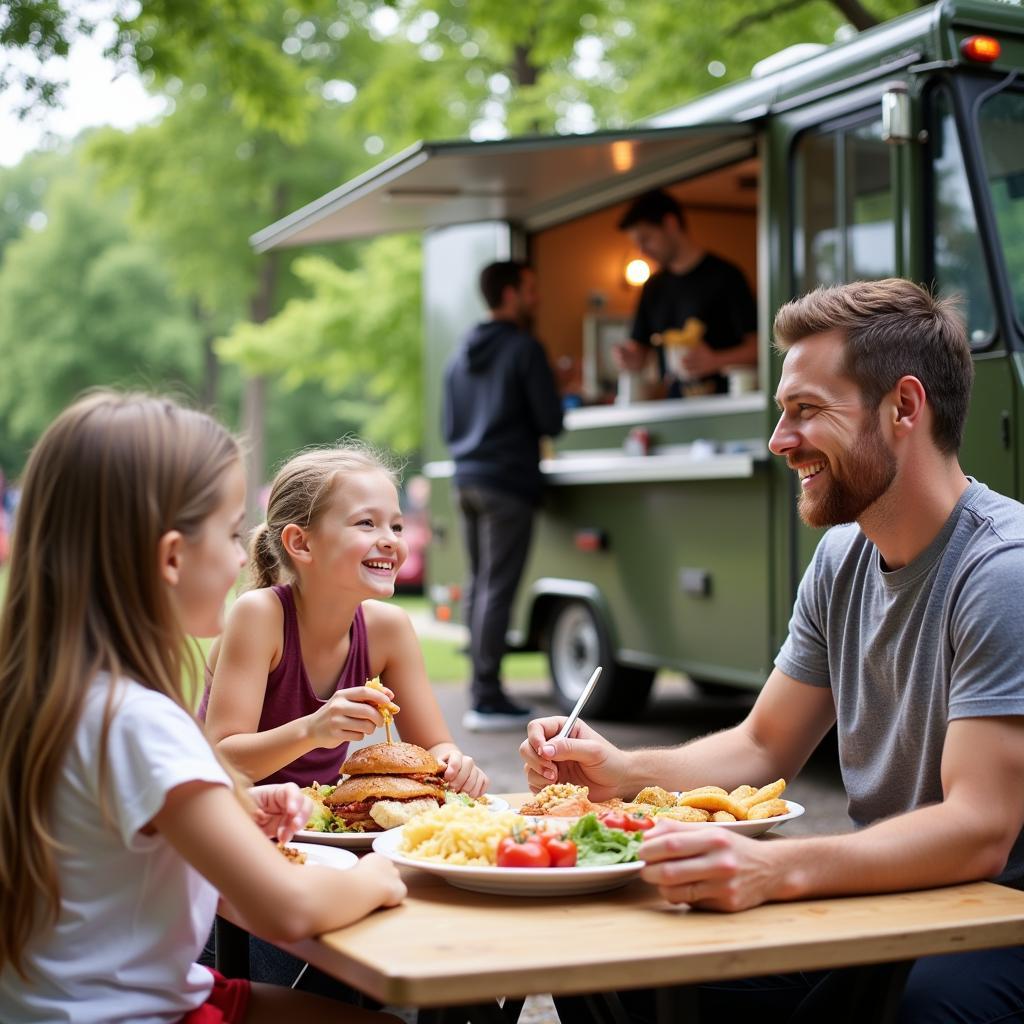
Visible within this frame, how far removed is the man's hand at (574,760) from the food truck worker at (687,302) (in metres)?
4.54

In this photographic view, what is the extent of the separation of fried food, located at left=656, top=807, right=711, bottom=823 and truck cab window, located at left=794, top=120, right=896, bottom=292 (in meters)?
3.72

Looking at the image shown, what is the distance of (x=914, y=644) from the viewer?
2.43m

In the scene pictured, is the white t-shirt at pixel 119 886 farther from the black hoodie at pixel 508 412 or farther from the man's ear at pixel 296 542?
the black hoodie at pixel 508 412

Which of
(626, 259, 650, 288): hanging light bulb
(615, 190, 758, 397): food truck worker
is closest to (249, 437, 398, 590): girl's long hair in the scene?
(615, 190, 758, 397): food truck worker

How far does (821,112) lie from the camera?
5969mm

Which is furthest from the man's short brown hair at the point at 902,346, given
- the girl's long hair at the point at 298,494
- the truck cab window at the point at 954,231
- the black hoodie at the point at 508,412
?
the black hoodie at the point at 508,412

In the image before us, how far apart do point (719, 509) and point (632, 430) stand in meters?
1.03

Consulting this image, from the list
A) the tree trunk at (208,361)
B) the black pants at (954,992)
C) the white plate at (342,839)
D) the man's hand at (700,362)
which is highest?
the tree trunk at (208,361)

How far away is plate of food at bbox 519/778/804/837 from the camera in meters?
2.28

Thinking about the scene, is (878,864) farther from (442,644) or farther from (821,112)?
(442,644)

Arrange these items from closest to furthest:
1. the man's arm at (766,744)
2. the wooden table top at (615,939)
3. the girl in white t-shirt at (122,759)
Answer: the wooden table top at (615,939)
the girl in white t-shirt at (122,759)
the man's arm at (766,744)

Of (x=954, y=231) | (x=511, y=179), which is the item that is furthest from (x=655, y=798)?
(x=511, y=179)

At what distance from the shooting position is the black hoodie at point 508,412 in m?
7.77

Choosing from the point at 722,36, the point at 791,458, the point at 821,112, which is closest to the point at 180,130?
the point at 722,36
